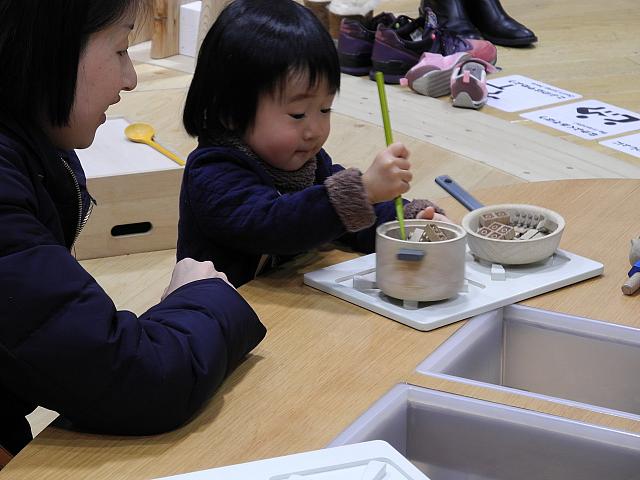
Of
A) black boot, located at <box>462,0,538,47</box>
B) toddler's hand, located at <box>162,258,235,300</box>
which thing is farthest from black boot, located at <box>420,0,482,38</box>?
toddler's hand, located at <box>162,258,235,300</box>

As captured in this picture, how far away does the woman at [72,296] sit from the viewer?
0.77 m

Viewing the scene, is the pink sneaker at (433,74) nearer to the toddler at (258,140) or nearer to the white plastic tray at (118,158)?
the white plastic tray at (118,158)

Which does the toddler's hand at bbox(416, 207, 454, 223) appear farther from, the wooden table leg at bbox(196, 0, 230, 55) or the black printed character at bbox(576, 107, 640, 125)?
the wooden table leg at bbox(196, 0, 230, 55)

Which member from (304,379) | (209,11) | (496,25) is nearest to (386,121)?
(304,379)

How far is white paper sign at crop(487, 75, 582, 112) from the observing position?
3.09 meters

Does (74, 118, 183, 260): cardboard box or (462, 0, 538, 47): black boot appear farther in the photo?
(462, 0, 538, 47): black boot

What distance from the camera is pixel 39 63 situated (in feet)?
2.71

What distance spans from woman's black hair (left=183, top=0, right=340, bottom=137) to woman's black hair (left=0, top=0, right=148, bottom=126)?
0.35 m

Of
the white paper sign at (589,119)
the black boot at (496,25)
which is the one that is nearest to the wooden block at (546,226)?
the white paper sign at (589,119)

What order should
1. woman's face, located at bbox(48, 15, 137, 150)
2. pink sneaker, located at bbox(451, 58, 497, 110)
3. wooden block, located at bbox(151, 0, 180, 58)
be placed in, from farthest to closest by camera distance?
wooden block, located at bbox(151, 0, 180, 58) < pink sneaker, located at bbox(451, 58, 497, 110) < woman's face, located at bbox(48, 15, 137, 150)

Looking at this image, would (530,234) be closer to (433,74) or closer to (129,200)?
(129,200)

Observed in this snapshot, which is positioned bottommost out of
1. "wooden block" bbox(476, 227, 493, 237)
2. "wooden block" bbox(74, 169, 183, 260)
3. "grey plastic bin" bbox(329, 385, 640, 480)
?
"wooden block" bbox(74, 169, 183, 260)

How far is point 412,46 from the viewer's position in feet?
11.1

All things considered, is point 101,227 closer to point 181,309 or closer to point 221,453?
point 181,309
